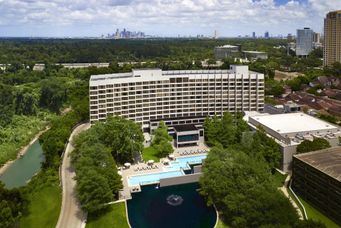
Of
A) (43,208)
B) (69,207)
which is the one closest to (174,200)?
(69,207)

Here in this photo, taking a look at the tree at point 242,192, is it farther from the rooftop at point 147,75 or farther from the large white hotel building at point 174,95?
the rooftop at point 147,75

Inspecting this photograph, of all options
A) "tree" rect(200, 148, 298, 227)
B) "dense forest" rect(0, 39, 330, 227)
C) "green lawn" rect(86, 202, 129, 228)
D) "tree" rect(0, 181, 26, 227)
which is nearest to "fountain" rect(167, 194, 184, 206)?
"tree" rect(200, 148, 298, 227)

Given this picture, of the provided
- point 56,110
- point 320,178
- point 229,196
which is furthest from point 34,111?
point 320,178

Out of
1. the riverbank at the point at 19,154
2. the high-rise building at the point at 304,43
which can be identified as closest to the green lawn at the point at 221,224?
the riverbank at the point at 19,154

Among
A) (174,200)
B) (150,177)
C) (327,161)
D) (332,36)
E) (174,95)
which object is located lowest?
(174,200)

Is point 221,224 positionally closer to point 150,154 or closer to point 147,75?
point 150,154

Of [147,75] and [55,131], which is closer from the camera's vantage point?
[55,131]

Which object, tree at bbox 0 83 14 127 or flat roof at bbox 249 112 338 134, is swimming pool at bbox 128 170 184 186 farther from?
tree at bbox 0 83 14 127
